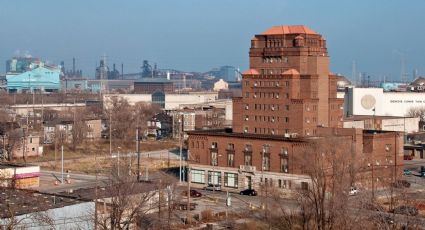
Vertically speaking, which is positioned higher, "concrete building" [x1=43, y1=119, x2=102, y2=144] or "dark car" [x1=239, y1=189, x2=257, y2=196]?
"concrete building" [x1=43, y1=119, x2=102, y2=144]

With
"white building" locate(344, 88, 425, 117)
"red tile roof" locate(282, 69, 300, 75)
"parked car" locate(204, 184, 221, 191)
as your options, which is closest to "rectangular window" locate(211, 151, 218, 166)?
"parked car" locate(204, 184, 221, 191)

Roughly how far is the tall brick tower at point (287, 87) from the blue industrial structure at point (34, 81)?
96759 mm

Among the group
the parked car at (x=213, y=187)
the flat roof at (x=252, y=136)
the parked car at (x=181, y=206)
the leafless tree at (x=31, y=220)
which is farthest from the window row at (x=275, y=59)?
the leafless tree at (x=31, y=220)

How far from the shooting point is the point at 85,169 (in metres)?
40.8

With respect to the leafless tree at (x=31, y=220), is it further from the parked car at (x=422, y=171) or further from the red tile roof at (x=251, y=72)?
the parked car at (x=422, y=171)

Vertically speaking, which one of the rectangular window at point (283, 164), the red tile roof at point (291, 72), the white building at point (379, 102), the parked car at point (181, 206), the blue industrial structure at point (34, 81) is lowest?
the parked car at point (181, 206)

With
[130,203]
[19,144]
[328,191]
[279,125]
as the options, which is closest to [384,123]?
[279,125]

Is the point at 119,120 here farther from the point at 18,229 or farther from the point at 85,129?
the point at 18,229

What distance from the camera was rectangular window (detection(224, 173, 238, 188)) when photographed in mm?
34094

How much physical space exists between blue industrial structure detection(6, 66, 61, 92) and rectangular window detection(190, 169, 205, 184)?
96080mm

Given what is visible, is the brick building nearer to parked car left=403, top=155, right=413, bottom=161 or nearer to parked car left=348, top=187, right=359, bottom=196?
parked car left=348, top=187, right=359, bottom=196

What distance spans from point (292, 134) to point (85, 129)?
24656 mm

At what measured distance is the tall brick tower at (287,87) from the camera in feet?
112

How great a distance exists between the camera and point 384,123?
177ft
